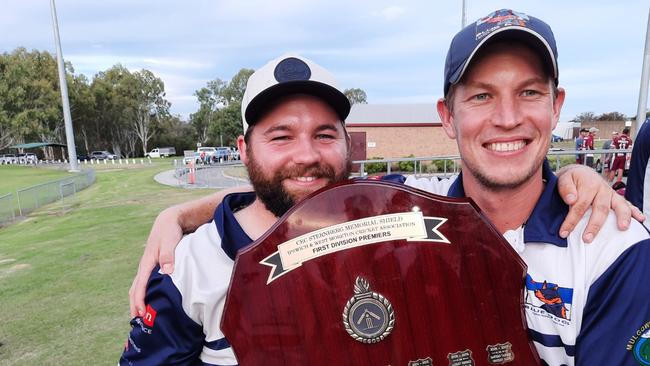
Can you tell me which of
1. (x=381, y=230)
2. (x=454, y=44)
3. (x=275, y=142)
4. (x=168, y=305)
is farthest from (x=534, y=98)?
(x=168, y=305)

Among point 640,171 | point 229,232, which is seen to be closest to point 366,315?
point 229,232

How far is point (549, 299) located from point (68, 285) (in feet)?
20.9

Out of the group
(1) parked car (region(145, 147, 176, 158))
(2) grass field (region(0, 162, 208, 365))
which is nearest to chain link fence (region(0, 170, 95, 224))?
(2) grass field (region(0, 162, 208, 365))

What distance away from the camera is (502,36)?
4.56 ft

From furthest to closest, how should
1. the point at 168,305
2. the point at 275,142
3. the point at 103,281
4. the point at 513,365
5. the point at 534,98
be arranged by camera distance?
the point at 103,281, the point at 275,142, the point at 534,98, the point at 168,305, the point at 513,365

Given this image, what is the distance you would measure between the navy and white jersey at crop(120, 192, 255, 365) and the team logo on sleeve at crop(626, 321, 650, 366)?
1.14 meters

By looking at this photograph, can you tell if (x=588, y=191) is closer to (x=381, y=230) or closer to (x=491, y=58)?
(x=491, y=58)

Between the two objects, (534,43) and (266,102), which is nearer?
(534,43)

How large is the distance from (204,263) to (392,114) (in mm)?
30381

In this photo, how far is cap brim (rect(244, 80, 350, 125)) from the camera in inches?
60.6

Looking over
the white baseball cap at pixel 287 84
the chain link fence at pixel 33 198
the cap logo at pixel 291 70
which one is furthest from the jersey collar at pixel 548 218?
the chain link fence at pixel 33 198

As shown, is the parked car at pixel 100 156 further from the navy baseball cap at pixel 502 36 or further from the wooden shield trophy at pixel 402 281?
the wooden shield trophy at pixel 402 281

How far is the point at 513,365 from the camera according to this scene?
1106 mm

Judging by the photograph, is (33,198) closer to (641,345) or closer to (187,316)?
(187,316)
